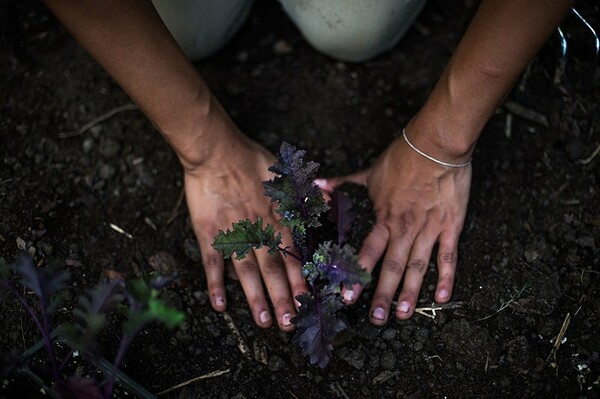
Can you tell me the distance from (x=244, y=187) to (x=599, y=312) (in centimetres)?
115

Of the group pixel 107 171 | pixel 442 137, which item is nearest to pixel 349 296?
pixel 442 137

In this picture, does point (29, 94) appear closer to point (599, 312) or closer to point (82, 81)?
point (82, 81)

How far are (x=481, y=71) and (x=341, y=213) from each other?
0.57 m

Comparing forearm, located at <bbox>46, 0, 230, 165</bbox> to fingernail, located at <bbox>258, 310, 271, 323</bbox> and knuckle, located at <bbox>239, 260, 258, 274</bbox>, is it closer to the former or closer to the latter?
knuckle, located at <bbox>239, 260, 258, 274</bbox>

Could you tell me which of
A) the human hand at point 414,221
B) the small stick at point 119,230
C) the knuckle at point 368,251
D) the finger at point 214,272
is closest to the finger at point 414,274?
the human hand at point 414,221

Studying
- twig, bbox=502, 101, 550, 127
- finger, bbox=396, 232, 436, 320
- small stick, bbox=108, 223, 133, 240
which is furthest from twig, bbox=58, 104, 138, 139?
twig, bbox=502, 101, 550, 127

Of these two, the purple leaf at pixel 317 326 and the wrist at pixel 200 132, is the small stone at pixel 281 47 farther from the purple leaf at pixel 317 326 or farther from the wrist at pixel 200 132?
the purple leaf at pixel 317 326

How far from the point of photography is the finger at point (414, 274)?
191 cm

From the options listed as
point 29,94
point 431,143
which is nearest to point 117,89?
point 29,94

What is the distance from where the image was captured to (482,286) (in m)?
1.98

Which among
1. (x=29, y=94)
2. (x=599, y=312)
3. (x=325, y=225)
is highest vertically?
(x=29, y=94)

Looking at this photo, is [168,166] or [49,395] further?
[168,166]

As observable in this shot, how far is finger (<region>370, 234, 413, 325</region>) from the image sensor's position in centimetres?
189

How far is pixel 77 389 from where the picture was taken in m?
1.38
